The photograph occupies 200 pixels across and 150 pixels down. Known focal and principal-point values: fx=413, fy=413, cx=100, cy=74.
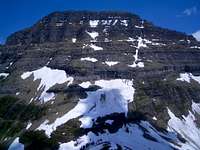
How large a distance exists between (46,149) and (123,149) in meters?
37.1

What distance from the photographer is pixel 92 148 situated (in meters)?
196

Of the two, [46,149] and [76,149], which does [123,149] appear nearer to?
[76,149]

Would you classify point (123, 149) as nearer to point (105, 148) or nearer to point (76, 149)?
point (105, 148)

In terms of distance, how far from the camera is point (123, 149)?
196 meters

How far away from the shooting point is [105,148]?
640 ft

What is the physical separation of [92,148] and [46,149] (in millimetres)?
22541

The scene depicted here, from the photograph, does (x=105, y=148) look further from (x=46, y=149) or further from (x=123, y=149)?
(x=46, y=149)

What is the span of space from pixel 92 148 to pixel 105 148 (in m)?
6.26

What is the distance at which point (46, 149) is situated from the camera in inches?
7854

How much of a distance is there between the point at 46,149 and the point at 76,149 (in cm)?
1451

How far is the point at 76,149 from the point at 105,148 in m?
14.5

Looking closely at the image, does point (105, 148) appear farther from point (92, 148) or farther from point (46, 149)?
point (46, 149)

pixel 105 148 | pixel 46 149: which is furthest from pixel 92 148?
pixel 46 149
